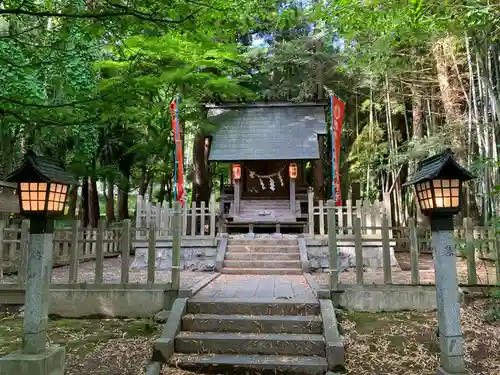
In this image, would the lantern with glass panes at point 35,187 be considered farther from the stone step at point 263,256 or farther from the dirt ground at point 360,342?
the stone step at point 263,256

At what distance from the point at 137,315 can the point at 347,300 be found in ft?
10.7

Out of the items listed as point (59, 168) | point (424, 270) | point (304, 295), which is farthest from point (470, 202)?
point (59, 168)

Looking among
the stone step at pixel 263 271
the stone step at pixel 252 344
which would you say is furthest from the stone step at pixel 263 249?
the stone step at pixel 252 344

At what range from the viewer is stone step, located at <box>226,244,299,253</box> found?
9.06 metres

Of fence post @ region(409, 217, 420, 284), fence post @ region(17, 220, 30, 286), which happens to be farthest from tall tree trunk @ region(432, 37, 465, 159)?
fence post @ region(17, 220, 30, 286)

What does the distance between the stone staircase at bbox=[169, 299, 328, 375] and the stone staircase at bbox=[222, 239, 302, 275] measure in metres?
3.32

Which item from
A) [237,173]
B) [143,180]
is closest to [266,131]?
[237,173]

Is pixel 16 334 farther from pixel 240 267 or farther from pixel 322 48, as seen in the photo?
pixel 322 48

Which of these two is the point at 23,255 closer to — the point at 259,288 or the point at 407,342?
the point at 259,288

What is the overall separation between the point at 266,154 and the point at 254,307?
7.73 meters

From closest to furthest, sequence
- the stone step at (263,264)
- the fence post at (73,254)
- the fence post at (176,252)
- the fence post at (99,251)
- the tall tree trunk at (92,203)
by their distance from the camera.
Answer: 1. the fence post at (176,252)
2. the fence post at (99,251)
3. the fence post at (73,254)
4. the stone step at (263,264)
5. the tall tree trunk at (92,203)

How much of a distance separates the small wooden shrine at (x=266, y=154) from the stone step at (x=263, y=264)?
317cm

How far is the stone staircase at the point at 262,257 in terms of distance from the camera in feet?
26.8

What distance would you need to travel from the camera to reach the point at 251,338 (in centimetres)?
421
